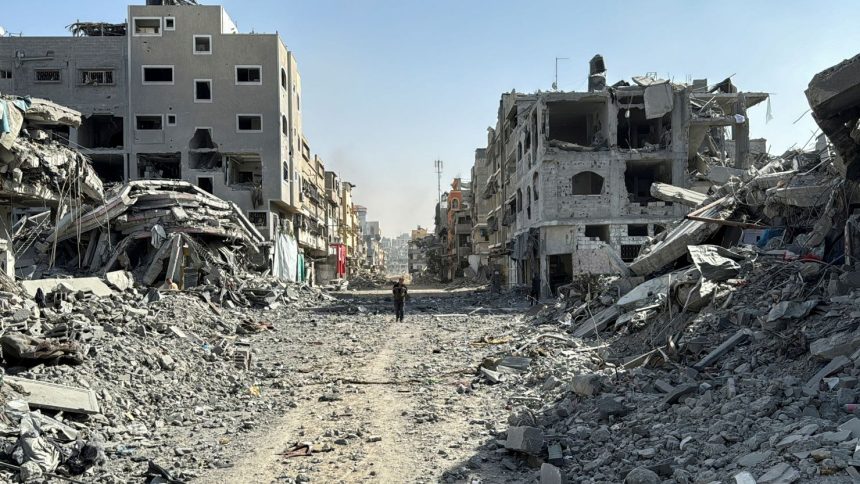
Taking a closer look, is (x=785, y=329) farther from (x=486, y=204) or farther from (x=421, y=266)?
(x=421, y=266)

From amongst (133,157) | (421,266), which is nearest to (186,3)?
(133,157)

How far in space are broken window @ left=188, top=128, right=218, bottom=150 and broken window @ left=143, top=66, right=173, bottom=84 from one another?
385 cm

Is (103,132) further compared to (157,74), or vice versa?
(103,132)

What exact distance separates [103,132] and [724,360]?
149 ft

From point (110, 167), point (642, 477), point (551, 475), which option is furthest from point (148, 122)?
point (642, 477)

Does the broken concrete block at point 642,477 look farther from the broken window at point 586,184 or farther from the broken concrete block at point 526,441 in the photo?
the broken window at point 586,184

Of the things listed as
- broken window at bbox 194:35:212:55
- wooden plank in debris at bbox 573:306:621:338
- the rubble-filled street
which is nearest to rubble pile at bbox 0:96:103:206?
the rubble-filled street

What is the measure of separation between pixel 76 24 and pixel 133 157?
35.5ft

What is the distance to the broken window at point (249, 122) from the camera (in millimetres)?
41406

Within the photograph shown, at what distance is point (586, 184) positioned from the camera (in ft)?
116

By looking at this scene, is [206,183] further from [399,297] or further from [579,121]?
[579,121]

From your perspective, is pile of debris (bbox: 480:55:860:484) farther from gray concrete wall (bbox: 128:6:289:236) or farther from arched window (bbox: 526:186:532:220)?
gray concrete wall (bbox: 128:6:289:236)

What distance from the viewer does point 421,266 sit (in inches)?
5655

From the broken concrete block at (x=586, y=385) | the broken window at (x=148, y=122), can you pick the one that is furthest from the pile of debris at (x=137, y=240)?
the broken concrete block at (x=586, y=385)
